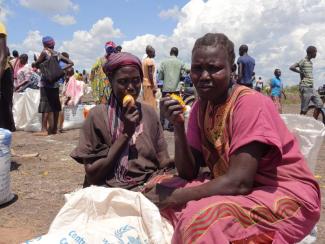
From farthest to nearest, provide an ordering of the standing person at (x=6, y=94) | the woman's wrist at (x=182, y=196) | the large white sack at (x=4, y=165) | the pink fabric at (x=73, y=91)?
the pink fabric at (x=73, y=91) < the standing person at (x=6, y=94) < the large white sack at (x=4, y=165) < the woman's wrist at (x=182, y=196)

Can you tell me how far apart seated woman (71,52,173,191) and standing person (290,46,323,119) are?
655 centimetres

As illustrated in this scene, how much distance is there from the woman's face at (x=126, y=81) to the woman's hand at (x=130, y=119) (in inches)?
5.9

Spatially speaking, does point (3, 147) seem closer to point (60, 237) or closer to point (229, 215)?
point (60, 237)

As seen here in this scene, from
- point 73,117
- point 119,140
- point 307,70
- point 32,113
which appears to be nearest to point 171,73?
point 73,117

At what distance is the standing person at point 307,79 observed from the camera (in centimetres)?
846

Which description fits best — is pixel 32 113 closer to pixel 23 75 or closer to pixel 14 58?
pixel 23 75

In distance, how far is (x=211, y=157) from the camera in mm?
2232

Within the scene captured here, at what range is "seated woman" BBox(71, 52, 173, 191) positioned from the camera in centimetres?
252

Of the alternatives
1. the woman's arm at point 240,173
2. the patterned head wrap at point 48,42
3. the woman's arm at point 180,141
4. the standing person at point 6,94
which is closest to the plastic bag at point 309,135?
Result: the woman's arm at point 180,141

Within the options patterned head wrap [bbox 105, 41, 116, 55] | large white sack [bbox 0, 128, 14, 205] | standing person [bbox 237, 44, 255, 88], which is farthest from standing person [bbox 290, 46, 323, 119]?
large white sack [bbox 0, 128, 14, 205]

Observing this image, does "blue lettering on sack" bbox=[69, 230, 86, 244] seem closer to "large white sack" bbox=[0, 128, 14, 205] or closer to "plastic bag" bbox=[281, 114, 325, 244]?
"plastic bag" bbox=[281, 114, 325, 244]

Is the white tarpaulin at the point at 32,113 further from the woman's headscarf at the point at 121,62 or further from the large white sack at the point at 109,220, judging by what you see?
the large white sack at the point at 109,220

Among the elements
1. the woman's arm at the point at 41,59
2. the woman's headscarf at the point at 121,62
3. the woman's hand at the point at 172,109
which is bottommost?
the woman's hand at the point at 172,109

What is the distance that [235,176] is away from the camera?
186 centimetres
